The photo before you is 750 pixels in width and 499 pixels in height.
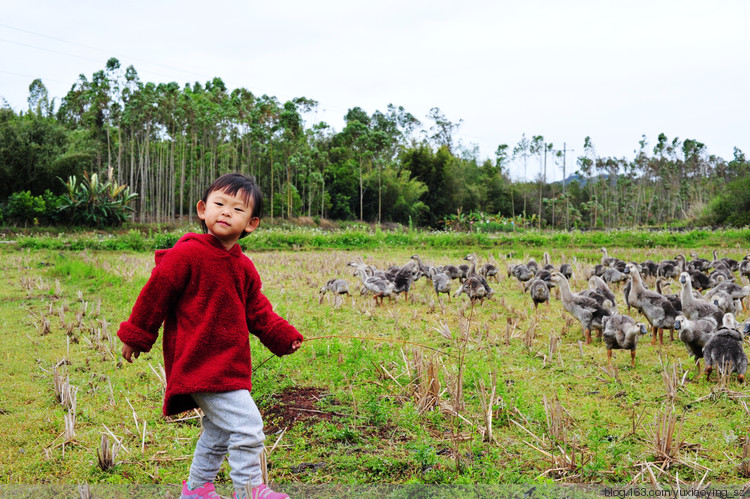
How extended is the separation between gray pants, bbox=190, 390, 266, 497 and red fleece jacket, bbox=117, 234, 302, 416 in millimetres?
93

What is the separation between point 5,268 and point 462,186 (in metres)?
40.1

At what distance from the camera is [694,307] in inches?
259

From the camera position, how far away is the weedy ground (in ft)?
11.3

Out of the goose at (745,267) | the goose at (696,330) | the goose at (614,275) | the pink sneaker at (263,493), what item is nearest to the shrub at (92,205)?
the goose at (614,275)

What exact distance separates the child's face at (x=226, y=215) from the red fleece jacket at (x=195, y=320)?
9 centimetres

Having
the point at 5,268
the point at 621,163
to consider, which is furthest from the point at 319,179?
the point at 621,163

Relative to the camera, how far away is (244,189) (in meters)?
3.00

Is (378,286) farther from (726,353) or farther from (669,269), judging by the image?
(669,269)

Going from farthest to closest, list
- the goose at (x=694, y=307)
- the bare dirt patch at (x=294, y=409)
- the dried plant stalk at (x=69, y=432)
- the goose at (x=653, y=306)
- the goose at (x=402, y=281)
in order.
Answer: the goose at (x=402, y=281)
the goose at (x=653, y=306)
the goose at (x=694, y=307)
the bare dirt patch at (x=294, y=409)
the dried plant stalk at (x=69, y=432)

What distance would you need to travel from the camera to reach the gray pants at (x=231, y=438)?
271 centimetres

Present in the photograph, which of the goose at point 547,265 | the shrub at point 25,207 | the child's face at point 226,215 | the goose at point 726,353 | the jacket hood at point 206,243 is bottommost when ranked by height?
the goose at point 726,353

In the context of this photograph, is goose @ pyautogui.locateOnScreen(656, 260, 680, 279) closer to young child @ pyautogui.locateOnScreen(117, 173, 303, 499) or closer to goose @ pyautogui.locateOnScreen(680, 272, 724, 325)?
goose @ pyautogui.locateOnScreen(680, 272, 724, 325)

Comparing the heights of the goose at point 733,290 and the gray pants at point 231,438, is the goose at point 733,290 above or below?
above

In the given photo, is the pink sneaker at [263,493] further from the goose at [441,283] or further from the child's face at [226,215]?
the goose at [441,283]
